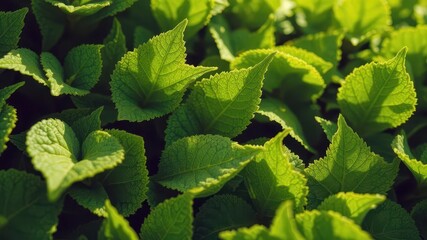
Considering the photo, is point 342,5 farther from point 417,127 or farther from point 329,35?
point 417,127

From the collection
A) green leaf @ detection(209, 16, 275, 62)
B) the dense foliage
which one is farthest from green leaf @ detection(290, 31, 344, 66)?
green leaf @ detection(209, 16, 275, 62)

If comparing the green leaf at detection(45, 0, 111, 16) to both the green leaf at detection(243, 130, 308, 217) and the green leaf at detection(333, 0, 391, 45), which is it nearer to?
the green leaf at detection(243, 130, 308, 217)

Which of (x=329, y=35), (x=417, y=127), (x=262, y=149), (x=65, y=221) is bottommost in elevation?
(x=65, y=221)

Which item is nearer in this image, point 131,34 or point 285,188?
point 285,188

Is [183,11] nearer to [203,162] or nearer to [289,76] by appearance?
[289,76]

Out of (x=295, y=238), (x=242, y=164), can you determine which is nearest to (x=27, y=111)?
(x=242, y=164)

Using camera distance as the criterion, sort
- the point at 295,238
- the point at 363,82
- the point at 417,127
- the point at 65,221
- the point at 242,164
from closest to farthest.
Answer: the point at 295,238
the point at 242,164
the point at 65,221
the point at 363,82
the point at 417,127

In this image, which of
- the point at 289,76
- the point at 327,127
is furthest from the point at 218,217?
the point at 289,76
